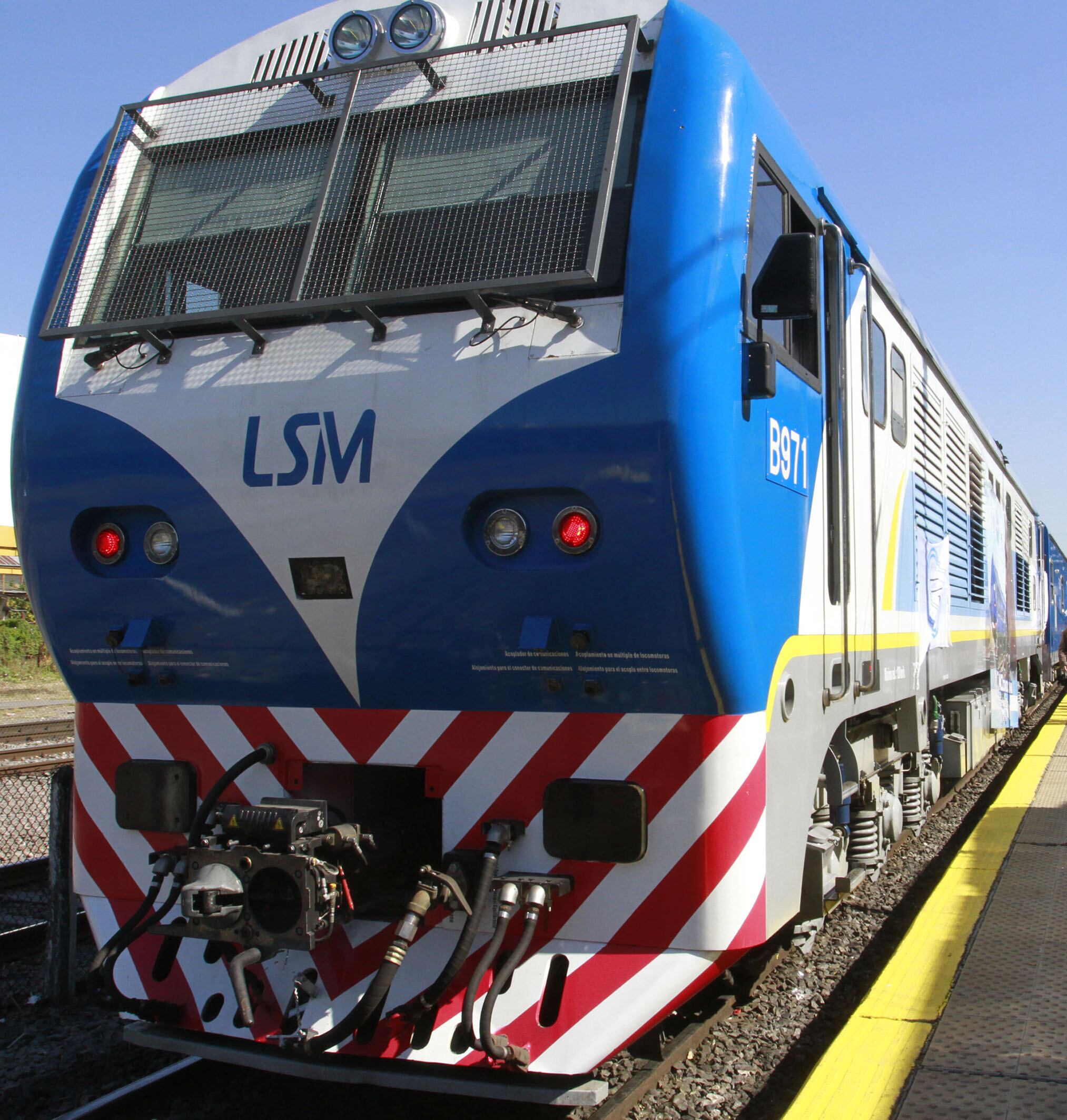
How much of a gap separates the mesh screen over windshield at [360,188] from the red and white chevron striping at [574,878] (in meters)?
1.38

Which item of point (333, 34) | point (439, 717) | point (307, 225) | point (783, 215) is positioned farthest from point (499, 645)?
point (333, 34)

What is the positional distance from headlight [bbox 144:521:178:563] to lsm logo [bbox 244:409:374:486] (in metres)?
0.37

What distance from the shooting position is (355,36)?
4051 mm

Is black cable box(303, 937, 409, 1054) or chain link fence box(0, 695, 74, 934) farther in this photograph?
chain link fence box(0, 695, 74, 934)

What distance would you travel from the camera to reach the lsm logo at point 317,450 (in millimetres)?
3547

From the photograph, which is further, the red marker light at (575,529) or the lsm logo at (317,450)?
the lsm logo at (317,450)

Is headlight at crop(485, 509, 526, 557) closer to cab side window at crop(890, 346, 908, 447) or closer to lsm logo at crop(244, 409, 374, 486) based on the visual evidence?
lsm logo at crop(244, 409, 374, 486)

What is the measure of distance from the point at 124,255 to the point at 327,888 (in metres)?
2.41

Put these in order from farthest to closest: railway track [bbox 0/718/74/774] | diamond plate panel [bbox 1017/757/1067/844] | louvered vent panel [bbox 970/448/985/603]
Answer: railway track [bbox 0/718/74/774] → louvered vent panel [bbox 970/448/985/603] → diamond plate panel [bbox 1017/757/1067/844]

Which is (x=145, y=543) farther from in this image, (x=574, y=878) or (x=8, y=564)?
(x=8, y=564)

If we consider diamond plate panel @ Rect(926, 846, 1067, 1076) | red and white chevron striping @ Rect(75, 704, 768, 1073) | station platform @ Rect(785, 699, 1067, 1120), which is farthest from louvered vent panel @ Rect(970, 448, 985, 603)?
red and white chevron striping @ Rect(75, 704, 768, 1073)

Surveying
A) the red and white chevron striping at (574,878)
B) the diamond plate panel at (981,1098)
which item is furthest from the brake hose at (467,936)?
the diamond plate panel at (981,1098)

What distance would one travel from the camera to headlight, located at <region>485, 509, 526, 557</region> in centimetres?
347

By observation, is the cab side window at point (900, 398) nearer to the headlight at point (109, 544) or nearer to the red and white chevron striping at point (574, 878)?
the red and white chevron striping at point (574, 878)
